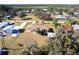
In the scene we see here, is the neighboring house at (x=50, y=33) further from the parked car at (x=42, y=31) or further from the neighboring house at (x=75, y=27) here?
the neighboring house at (x=75, y=27)

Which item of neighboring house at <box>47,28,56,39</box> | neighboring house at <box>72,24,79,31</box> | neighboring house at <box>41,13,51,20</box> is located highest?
neighboring house at <box>41,13,51,20</box>

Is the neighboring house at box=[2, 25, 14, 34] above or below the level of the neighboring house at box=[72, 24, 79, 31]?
below

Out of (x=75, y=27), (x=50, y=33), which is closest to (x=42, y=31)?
(x=50, y=33)

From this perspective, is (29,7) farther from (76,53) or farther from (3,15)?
(76,53)

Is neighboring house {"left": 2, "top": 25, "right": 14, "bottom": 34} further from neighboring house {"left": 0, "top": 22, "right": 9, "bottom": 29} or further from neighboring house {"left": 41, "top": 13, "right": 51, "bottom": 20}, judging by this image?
neighboring house {"left": 41, "top": 13, "right": 51, "bottom": 20}

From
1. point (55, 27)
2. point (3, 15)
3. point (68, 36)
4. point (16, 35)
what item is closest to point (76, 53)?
point (68, 36)

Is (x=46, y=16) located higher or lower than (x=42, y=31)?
higher

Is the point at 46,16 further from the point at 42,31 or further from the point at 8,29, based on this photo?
the point at 8,29

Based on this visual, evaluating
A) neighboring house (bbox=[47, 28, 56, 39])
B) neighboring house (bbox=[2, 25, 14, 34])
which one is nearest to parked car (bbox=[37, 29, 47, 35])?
neighboring house (bbox=[47, 28, 56, 39])

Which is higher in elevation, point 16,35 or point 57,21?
point 57,21
